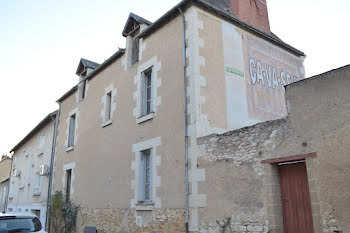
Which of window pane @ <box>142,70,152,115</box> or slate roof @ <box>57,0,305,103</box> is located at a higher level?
slate roof @ <box>57,0,305,103</box>

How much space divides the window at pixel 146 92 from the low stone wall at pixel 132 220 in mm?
2707

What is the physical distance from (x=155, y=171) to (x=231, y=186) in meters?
2.39

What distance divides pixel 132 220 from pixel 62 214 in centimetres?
481

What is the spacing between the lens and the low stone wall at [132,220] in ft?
22.6

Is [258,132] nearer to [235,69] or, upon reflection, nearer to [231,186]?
[231,186]

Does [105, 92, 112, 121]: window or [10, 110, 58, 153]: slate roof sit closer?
[105, 92, 112, 121]: window

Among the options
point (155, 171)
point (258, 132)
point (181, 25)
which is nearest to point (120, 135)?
point (155, 171)

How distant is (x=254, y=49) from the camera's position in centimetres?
896

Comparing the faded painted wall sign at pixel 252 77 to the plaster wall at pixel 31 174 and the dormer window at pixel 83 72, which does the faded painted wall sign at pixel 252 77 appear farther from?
the plaster wall at pixel 31 174

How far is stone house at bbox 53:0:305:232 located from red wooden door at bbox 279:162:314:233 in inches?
59.0

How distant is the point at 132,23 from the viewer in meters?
10.1

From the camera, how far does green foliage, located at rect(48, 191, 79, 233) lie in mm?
11227

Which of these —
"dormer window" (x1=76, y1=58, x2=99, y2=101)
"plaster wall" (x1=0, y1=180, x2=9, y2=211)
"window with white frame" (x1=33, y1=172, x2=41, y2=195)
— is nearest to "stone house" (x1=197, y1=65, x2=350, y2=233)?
"dormer window" (x1=76, y1=58, x2=99, y2=101)

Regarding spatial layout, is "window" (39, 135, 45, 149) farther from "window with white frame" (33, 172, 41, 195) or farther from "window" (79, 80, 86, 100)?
"window" (79, 80, 86, 100)
